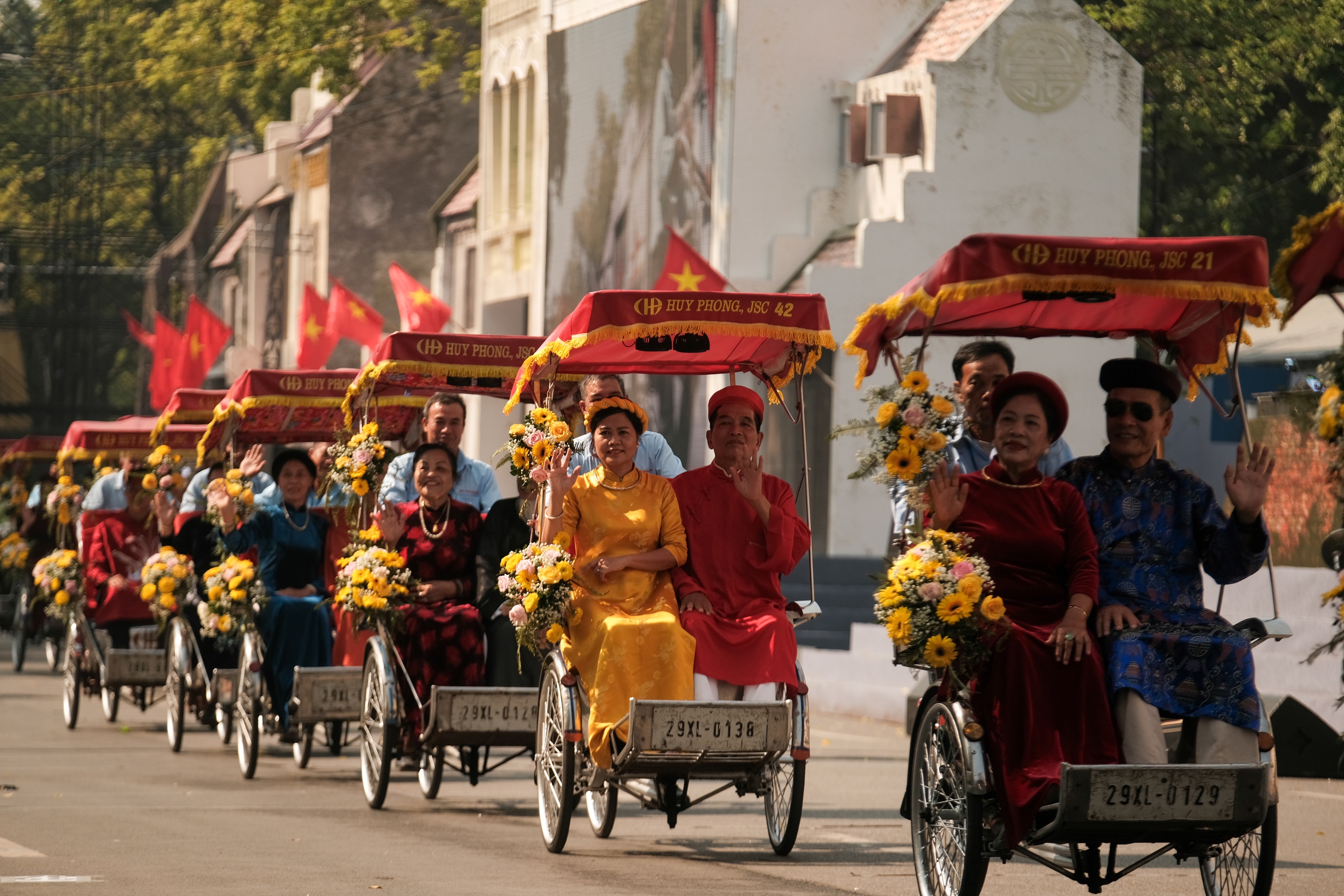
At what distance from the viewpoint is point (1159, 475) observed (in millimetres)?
8344

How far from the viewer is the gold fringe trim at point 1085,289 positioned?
8156mm

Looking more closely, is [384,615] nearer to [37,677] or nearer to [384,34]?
[37,677]

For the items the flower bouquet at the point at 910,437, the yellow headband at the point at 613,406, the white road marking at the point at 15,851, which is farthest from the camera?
the yellow headband at the point at 613,406

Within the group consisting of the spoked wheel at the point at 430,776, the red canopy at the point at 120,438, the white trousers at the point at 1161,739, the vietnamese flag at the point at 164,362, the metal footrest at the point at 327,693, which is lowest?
the spoked wheel at the point at 430,776

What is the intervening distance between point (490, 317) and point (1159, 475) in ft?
106

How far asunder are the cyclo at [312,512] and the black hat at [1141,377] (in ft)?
20.4

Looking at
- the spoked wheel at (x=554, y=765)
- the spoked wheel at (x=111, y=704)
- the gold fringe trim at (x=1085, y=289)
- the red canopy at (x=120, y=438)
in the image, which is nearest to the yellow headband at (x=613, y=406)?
the spoked wheel at (x=554, y=765)

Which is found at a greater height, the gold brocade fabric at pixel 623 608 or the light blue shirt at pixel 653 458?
the light blue shirt at pixel 653 458

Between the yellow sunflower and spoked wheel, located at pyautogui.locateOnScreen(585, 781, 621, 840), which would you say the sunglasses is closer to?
the yellow sunflower

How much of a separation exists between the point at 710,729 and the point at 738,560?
3.55 feet

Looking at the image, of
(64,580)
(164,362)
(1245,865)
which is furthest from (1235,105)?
(1245,865)

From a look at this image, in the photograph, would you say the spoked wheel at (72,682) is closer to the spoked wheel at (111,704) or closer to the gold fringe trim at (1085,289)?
the spoked wheel at (111,704)

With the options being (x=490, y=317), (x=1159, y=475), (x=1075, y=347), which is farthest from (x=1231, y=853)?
(x=490, y=317)

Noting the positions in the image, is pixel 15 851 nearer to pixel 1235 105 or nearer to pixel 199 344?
pixel 1235 105
